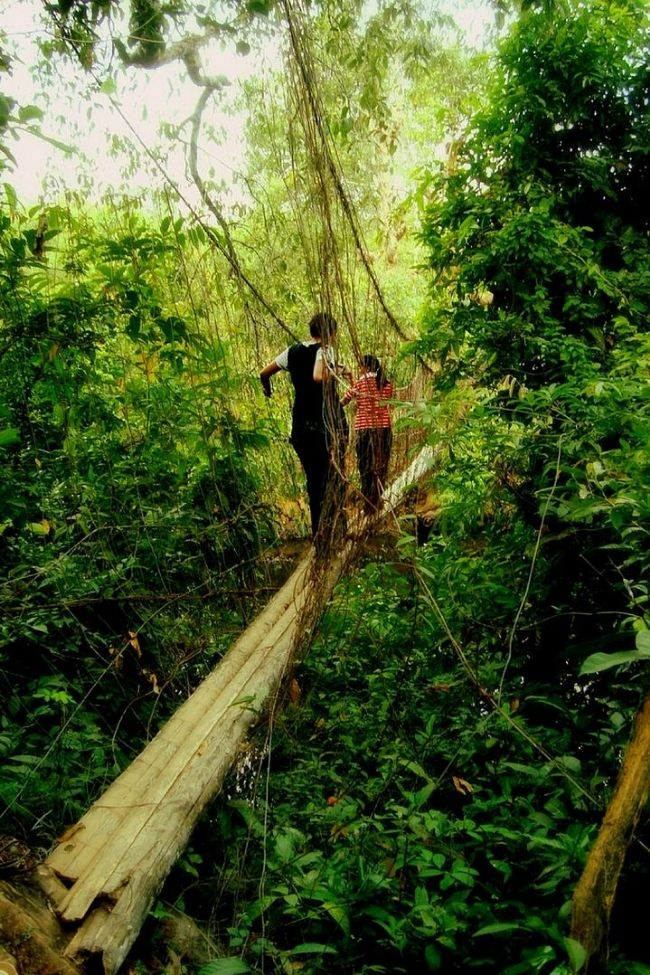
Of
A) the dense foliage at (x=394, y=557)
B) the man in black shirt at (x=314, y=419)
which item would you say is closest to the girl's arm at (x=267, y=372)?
the man in black shirt at (x=314, y=419)

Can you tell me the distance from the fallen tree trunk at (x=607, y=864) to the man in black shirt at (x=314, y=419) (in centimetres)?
185

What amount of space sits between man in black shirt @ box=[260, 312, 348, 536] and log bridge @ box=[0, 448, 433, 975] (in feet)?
1.47

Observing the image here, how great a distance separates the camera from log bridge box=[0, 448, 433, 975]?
1660mm

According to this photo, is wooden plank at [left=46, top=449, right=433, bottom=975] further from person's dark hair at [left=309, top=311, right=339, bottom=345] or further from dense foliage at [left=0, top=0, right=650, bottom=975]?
person's dark hair at [left=309, top=311, right=339, bottom=345]

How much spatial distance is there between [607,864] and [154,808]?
4.45ft

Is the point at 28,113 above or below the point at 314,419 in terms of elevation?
above

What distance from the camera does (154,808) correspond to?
2064 mm

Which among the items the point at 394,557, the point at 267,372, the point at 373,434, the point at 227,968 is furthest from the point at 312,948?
the point at 267,372

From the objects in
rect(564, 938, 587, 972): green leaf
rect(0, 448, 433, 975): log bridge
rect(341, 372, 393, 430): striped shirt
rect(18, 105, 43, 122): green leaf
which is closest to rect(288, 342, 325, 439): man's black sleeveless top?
rect(341, 372, 393, 430): striped shirt

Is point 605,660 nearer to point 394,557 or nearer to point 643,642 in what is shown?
point 643,642

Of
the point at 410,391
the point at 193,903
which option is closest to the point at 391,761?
the point at 193,903

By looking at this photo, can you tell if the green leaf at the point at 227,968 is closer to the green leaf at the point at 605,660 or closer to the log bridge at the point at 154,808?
the log bridge at the point at 154,808

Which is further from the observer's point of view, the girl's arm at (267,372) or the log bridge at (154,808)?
the girl's arm at (267,372)

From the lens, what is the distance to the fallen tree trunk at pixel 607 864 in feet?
4.21
